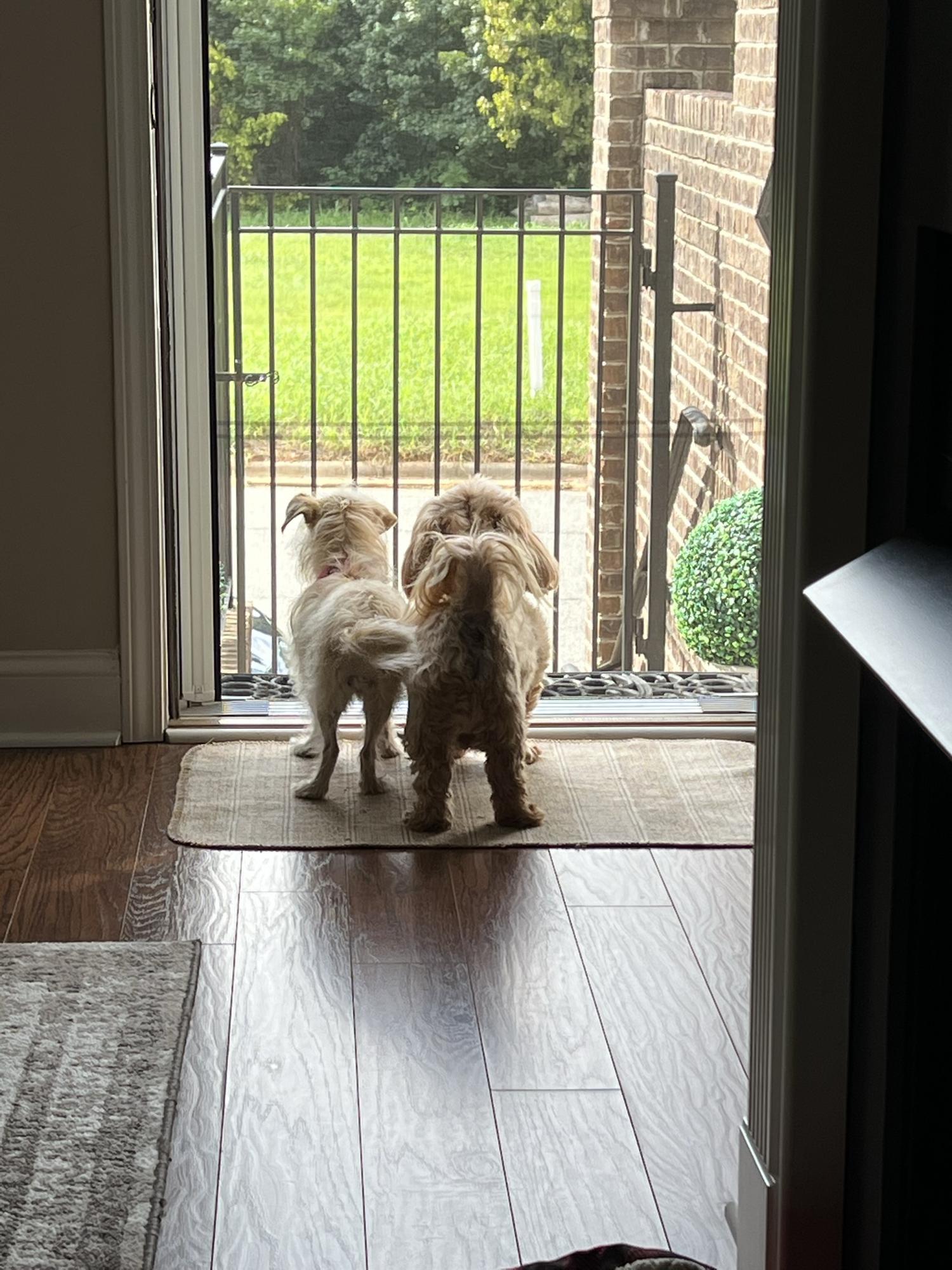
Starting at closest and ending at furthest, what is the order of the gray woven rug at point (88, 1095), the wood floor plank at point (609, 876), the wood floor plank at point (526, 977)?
the gray woven rug at point (88, 1095) < the wood floor plank at point (526, 977) < the wood floor plank at point (609, 876)

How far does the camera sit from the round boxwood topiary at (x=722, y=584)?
12.6 ft

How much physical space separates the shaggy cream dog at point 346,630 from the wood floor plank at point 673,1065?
0.64 m

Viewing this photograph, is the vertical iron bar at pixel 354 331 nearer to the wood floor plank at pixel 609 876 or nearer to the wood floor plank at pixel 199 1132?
the wood floor plank at pixel 609 876

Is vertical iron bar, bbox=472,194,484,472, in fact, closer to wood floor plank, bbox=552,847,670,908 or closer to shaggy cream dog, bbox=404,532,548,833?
shaggy cream dog, bbox=404,532,548,833

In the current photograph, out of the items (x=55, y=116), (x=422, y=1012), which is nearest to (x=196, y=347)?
(x=55, y=116)

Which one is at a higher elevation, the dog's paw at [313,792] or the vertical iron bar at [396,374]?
the vertical iron bar at [396,374]

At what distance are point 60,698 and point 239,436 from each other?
736 mm

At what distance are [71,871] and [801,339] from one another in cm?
196

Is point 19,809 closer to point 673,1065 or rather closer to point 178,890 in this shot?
point 178,890

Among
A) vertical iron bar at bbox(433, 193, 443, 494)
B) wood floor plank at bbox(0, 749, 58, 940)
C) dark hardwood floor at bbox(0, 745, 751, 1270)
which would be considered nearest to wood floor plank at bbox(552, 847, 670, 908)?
dark hardwood floor at bbox(0, 745, 751, 1270)

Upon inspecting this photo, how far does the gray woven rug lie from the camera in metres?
1.95

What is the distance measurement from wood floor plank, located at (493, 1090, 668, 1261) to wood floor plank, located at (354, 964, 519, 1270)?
3 centimetres

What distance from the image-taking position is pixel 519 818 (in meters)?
3.22

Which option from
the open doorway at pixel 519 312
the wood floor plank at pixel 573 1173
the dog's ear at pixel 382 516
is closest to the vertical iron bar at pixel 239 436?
the open doorway at pixel 519 312
